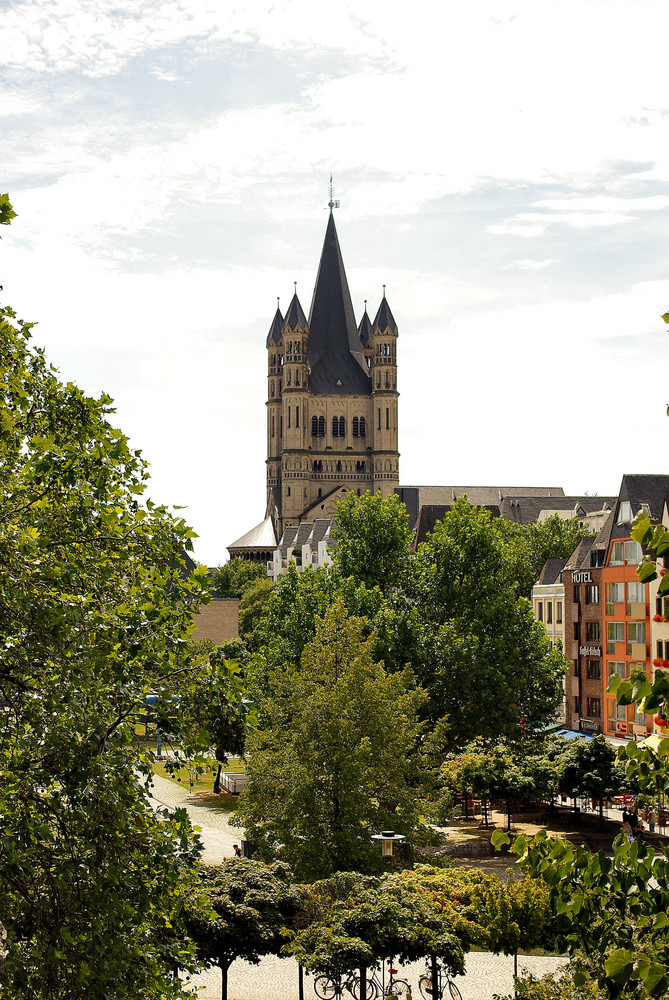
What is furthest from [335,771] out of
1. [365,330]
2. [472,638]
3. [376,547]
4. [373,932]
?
[365,330]

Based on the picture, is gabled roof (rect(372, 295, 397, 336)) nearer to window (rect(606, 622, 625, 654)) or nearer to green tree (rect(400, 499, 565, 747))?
window (rect(606, 622, 625, 654))

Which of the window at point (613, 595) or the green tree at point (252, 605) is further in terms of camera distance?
the green tree at point (252, 605)

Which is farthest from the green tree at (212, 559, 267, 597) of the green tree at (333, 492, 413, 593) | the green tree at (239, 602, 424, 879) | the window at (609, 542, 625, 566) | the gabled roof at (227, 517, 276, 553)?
the green tree at (239, 602, 424, 879)

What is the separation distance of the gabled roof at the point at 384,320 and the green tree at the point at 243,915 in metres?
144

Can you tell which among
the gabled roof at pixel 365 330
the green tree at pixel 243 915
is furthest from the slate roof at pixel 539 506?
the green tree at pixel 243 915

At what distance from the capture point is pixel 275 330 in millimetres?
164000

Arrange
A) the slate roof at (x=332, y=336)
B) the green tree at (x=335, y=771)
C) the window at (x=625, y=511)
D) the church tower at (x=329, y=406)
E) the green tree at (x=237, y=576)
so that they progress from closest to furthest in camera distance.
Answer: the green tree at (x=335, y=771), the window at (x=625, y=511), the green tree at (x=237, y=576), the church tower at (x=329, y=406), the slate roof at (x=332, y=336)

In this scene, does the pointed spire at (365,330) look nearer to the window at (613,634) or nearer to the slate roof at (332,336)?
the slate roof at (332,336)

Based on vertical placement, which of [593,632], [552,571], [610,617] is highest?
[552,571]

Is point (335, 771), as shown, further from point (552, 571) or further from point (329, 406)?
point (329, 406)

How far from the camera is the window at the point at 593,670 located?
6462cm

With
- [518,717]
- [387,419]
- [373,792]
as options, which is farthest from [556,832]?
[387,419]

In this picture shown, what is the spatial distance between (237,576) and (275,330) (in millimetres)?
43124

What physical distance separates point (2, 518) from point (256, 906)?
39.6 ft
